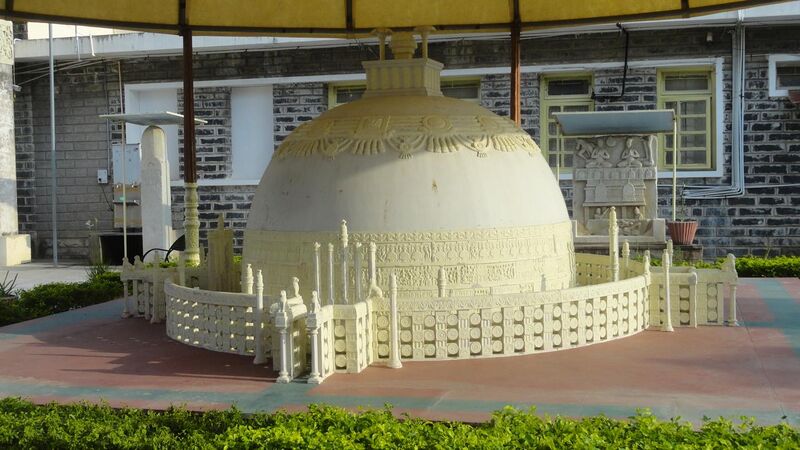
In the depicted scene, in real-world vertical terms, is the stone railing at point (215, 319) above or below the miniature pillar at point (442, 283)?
below

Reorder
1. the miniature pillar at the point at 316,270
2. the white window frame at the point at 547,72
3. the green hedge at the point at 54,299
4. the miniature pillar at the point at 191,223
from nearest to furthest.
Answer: the miniature pillar at the point at 316,270, the green hedge at the point at 54,299, the miniature pillar at the point at 191,223, the white window frame at the point at 547,72

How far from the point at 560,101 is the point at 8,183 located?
647 inches

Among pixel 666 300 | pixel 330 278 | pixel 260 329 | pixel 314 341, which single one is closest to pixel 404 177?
pixel 330 278

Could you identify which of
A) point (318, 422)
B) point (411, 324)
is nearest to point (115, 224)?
point (411, 324)

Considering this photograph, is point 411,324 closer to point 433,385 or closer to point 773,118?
point 433,385

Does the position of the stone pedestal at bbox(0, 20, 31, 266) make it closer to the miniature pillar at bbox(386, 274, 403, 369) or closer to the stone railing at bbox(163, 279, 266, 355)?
the stone railing at bbox(163, 279, 266, 355)

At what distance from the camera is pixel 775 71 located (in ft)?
72.4

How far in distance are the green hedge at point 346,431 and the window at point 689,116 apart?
1667 cm

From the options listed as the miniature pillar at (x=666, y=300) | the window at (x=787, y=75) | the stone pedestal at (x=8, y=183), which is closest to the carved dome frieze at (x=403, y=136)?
the miniature pillar at (x=666, y=300)

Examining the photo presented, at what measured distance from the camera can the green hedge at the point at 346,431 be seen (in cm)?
649

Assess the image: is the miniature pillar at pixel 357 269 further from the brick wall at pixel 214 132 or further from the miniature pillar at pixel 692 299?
the brick wall at pixel 214 132

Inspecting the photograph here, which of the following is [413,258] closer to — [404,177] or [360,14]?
[404,177]

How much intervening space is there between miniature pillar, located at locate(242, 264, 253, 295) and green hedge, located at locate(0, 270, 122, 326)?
15.8 feet

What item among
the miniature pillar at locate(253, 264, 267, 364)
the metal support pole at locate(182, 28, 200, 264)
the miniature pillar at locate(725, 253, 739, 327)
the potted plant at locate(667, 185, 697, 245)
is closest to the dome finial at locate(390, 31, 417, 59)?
the metal support pole at locate(182, 28, 200, 264)
